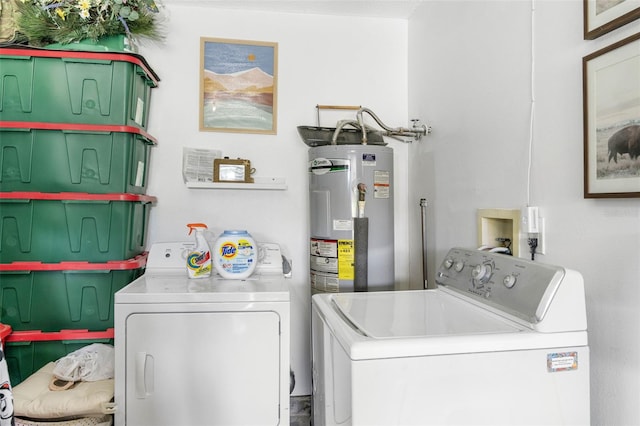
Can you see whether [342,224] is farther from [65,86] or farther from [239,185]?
[65,86]

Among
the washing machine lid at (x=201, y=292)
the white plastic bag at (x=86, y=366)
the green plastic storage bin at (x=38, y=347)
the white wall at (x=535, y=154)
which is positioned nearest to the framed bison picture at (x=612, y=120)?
the white wall at (x=535, y=154)

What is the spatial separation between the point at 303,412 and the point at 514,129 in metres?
1.91

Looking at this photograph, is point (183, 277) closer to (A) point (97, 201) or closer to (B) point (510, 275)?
(A) point (97, 201)

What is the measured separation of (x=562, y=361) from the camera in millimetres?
1000


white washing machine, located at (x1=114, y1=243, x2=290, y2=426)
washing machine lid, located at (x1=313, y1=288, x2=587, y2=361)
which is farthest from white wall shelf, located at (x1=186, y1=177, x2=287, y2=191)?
washing machine lid, located at (x1=313, y1=288, x2=587, y2=361)

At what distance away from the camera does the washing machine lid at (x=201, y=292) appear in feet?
5.27

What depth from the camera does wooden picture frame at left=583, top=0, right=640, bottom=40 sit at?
1.05 m

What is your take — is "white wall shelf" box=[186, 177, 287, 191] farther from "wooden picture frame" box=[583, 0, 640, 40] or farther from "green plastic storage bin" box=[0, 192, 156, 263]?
"wooden picture frame" box=[583, 0, 640, 40]

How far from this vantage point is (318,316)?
1437 millimetres

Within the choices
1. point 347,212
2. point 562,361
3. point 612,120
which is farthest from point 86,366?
point 612,120

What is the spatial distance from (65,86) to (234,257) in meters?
1.18

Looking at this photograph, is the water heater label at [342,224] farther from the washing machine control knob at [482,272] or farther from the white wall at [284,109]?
the washing machine control knob at [482,272]

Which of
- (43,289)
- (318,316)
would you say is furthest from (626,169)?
(43,289)

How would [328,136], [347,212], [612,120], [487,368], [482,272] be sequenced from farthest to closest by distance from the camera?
[328,136] < [347,212] < [482,272] < [612,120] < [487,368]
